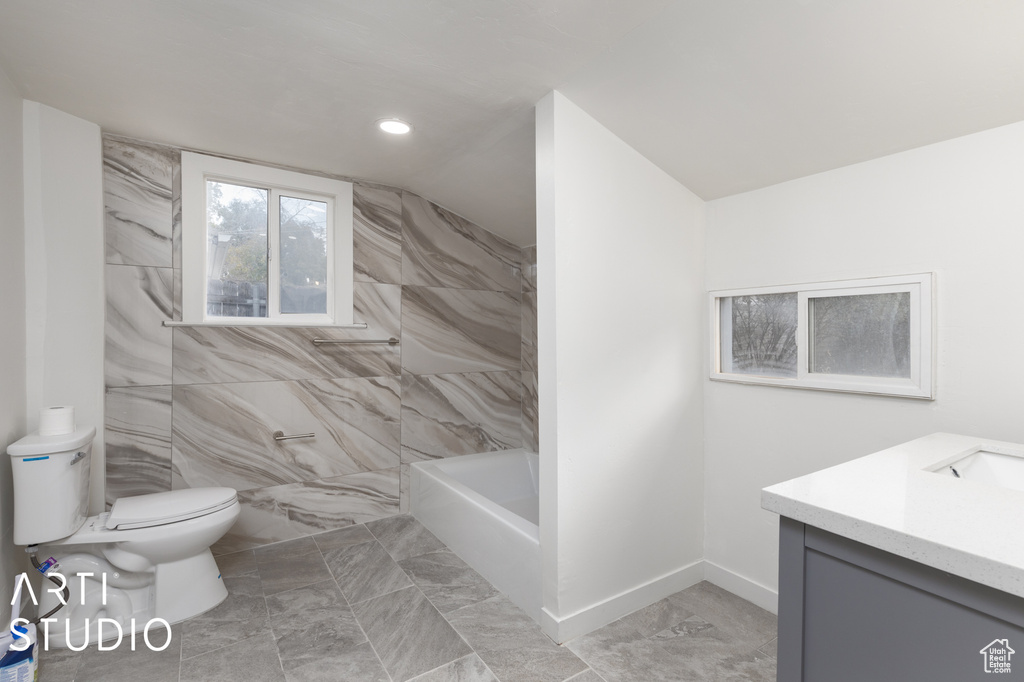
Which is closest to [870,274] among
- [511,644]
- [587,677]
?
[587,677]

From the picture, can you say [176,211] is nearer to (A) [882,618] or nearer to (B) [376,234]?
(B) [376,234]

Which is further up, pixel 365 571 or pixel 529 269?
pixel 529 269

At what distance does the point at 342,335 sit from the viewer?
2.98 meters

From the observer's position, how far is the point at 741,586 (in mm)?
2178

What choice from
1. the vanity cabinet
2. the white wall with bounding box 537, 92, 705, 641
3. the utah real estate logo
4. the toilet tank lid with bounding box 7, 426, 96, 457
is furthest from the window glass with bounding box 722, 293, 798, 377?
the toilet tank lid with bounding box 7, 426, 96, 457

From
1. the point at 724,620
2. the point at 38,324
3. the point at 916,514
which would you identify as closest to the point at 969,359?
the point at 916,514

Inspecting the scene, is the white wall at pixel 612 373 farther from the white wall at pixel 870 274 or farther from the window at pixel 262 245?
the window at pixel 262 245

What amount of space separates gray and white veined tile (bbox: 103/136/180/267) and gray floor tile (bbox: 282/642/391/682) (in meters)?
1.99

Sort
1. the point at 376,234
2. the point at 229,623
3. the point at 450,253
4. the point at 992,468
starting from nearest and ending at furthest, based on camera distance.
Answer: the point at 992,468 → the point at 229,623 → the point at 376,234 → the point at 450,253

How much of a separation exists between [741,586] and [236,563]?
8.11 feet

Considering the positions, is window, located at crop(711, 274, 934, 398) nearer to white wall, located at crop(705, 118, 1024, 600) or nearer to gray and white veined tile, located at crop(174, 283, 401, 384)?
white wall, located at crop(705, 118, 1024, 600)

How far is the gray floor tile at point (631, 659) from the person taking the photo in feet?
5.55

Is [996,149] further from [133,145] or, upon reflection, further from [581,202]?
[133,145]

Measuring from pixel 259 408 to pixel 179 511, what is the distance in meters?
0.78
